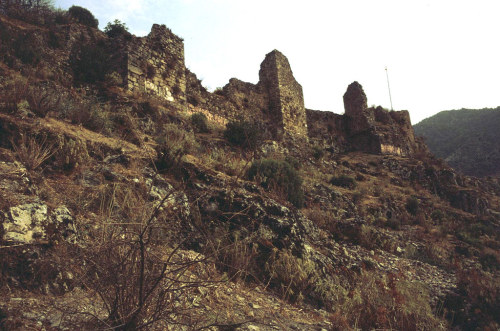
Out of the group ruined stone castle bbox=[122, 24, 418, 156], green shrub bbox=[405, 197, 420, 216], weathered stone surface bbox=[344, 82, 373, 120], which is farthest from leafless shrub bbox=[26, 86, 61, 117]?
weathered stone surface bbox=[344, 82, 373, 120]

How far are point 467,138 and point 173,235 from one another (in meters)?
47.0

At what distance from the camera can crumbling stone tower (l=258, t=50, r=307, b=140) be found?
18078 mm

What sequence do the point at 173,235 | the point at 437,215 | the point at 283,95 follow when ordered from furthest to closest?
the point at 283,95, the point at 437,215, the point at 173,235

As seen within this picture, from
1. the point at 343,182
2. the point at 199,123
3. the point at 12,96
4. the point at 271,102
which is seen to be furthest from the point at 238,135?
the point at 12,96

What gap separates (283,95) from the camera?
18.4m

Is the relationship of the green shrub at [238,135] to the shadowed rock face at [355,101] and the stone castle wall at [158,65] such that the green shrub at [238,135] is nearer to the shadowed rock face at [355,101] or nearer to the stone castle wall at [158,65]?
the stone castle wall at [158,65]

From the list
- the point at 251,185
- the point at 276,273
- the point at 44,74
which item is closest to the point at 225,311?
the point at 276,273

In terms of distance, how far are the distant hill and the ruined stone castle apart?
7499 mm

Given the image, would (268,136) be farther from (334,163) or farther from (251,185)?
(251,185)

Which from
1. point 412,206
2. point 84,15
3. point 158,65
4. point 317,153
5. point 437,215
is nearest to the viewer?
point 158,65

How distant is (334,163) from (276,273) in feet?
44.8

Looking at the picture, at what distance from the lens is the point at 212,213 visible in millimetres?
5770

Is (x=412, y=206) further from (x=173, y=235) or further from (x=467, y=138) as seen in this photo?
(x=467, y=138)

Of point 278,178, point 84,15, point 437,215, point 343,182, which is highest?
point 84,15
